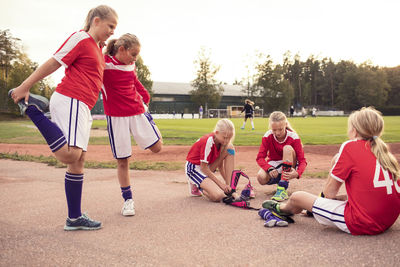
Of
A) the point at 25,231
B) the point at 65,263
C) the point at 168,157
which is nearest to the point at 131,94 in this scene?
the point at 25,231

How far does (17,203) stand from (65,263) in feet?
6.73

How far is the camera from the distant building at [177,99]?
52.8 metres

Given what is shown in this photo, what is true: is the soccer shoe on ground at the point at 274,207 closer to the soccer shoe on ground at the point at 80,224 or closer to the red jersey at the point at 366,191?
the red jersey at the point at 366,191

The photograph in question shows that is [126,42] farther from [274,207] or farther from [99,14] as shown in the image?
[274,207]

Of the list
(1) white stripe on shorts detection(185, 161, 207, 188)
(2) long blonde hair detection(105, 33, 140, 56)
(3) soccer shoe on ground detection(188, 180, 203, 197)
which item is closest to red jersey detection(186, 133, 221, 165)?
(1) white stripe on shorts detection(185, 161, 207, 188)

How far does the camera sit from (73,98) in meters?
2.85

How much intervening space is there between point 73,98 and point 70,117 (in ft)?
0.56

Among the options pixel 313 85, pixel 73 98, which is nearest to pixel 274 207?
pixel 73 98

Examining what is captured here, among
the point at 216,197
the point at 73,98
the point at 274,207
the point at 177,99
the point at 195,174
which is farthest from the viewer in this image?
the point at 177,99

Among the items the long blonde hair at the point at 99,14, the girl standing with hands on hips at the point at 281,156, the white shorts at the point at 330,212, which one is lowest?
the white shorts at the point at 330,212

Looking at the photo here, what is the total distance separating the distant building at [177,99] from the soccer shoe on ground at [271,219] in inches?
1834

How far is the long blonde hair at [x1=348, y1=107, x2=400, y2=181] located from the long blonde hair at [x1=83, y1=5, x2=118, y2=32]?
2303mm

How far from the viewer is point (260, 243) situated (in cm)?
259

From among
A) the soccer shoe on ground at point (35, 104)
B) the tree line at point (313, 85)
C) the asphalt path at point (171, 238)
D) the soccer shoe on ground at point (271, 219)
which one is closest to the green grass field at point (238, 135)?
the asphalt path at point (171, 238)
